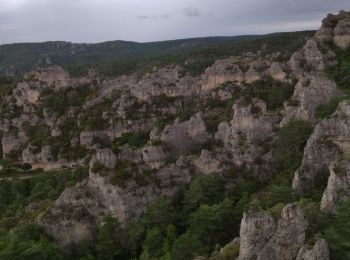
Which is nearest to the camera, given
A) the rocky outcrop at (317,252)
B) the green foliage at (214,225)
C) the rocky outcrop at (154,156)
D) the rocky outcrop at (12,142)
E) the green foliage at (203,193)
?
the rocky outcrop at (317,252)

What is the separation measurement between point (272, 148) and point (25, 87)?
4855cm

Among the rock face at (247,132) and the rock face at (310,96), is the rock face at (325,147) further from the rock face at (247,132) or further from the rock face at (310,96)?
the rock face at (247,132)

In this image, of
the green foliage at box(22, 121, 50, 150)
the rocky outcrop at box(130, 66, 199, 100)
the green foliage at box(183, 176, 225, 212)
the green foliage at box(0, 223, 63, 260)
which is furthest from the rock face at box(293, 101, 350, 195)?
the green foliage at box(22, 121, 50, 150)

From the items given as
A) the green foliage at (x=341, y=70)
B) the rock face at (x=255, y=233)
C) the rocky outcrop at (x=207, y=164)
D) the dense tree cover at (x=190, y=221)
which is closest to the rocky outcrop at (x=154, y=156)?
the rocky outcrop at (x=207, y=164)

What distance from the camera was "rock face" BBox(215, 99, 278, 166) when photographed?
40.1 metres

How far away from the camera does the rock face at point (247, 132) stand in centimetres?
4006

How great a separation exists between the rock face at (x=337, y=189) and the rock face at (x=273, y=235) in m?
3.73

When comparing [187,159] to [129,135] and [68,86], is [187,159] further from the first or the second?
[68,86]

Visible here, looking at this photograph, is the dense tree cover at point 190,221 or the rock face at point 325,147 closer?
the dense tree cover at point 190,221

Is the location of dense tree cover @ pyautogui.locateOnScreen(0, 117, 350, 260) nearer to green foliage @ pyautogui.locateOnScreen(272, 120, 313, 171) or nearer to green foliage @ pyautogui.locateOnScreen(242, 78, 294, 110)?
green foliage @ pyautogui.locateOnScreen(272, 120, 313, 171)

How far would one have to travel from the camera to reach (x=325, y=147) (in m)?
33.9

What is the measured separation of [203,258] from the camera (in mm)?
25938

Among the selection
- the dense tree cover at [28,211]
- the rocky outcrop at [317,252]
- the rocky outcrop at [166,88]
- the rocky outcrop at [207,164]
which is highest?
the rocky outcrop at [166,88]

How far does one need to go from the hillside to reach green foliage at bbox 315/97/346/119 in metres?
0.10
